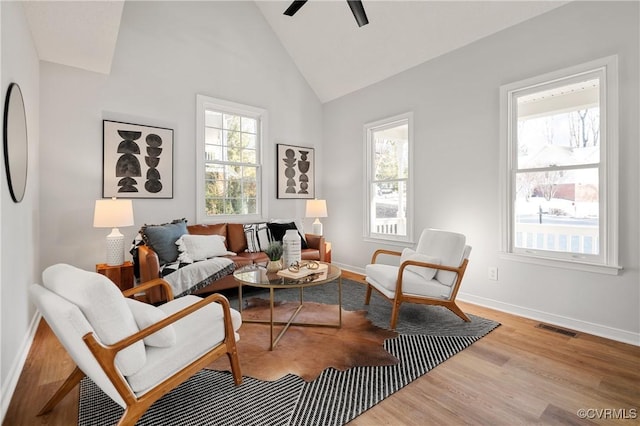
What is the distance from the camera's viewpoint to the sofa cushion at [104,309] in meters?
1.42

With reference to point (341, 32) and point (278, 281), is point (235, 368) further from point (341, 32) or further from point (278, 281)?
point (341, 32)

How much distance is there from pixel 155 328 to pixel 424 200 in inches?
141

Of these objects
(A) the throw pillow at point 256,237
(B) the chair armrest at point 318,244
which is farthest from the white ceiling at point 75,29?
(B) the chair armrest at point 318,244

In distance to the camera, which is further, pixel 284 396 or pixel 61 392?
pixel 284 396

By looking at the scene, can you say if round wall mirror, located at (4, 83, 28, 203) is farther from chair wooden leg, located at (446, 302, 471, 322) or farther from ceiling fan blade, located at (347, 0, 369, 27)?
chair wooden leg, located at (446, 302, 471, 322)

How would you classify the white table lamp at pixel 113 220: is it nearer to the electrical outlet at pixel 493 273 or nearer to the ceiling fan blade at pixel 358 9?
the ceiling fan blade at pixel 358 9

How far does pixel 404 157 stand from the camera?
15.3 feet

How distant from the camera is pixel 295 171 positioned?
5.53 meters

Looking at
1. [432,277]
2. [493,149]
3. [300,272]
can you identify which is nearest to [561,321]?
[432,277]

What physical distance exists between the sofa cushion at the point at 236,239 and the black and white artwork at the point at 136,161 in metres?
0.89

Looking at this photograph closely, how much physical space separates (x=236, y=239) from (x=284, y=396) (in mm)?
2798

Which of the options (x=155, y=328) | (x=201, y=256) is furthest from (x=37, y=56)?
(x=155, y=328)

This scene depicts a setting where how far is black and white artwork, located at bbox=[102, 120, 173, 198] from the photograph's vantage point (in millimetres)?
3844

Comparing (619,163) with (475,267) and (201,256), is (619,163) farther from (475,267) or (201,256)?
(201,256)
